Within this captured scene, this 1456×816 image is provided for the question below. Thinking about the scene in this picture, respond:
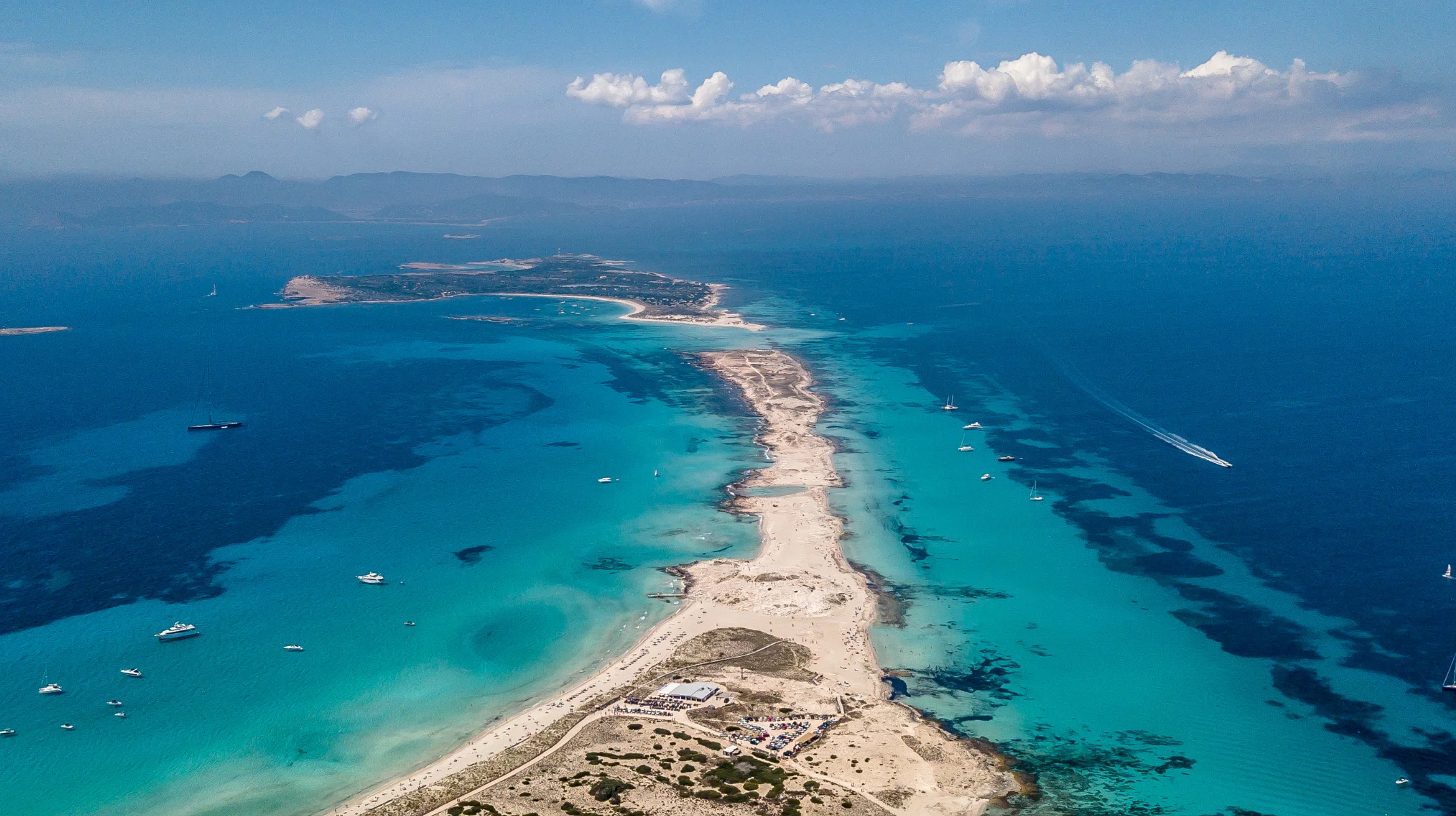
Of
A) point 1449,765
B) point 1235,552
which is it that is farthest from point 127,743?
point 1235,552

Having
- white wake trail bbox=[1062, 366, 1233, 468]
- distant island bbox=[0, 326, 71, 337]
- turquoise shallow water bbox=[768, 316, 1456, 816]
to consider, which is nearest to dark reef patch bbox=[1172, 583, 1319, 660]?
turquoise shallow water bbox=[768, 316, 1456, 816]

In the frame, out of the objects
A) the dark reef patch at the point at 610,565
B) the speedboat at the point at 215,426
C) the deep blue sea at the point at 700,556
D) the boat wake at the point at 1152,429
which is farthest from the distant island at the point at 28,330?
the boat wake at the point at 1152,429

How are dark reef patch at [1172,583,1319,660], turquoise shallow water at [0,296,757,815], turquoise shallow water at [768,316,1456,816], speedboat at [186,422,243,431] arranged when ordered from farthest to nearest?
speedboat at [186,422,243,431] → dark reef patch at [1172,583,1319,660] → turquoise shallow water at [0,296,757,815] → turquoise shallow water at [768,316,1456,816]

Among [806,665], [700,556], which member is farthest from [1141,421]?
[806,665]

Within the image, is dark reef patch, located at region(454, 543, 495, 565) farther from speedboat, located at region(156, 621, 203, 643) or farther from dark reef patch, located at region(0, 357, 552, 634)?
speedboat, located at region(156, 621, 203, 643)

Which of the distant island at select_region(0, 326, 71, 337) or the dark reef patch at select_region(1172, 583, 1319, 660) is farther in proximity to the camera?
the distant island at select_region(0, 326, 71, 337)

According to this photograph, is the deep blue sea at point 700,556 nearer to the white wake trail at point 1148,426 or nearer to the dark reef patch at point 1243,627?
the dark reef patch at point 1243,627
